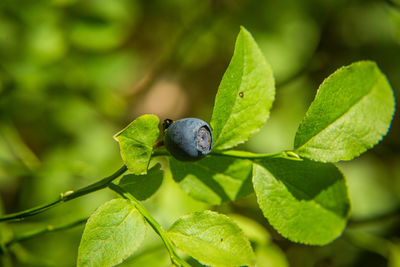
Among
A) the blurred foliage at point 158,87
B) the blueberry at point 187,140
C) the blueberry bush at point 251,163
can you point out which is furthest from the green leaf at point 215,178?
the blurred foliage at point 158,87

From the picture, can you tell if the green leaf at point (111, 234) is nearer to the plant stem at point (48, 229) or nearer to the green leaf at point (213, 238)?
the green leaf at point (213, 238)

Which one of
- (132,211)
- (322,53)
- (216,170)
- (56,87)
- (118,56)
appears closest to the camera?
(132,211)

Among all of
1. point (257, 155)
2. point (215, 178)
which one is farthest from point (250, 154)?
point (215, 178)

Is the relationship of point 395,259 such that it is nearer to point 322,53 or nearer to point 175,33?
point 322,53

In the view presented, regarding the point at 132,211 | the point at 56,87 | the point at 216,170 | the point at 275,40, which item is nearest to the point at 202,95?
→ the point at 275,40

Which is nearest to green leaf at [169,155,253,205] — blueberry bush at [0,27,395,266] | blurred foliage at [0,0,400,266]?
blueberry bush at [0,27,395,266]

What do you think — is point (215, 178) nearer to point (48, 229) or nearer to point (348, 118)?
point (348, 118)
